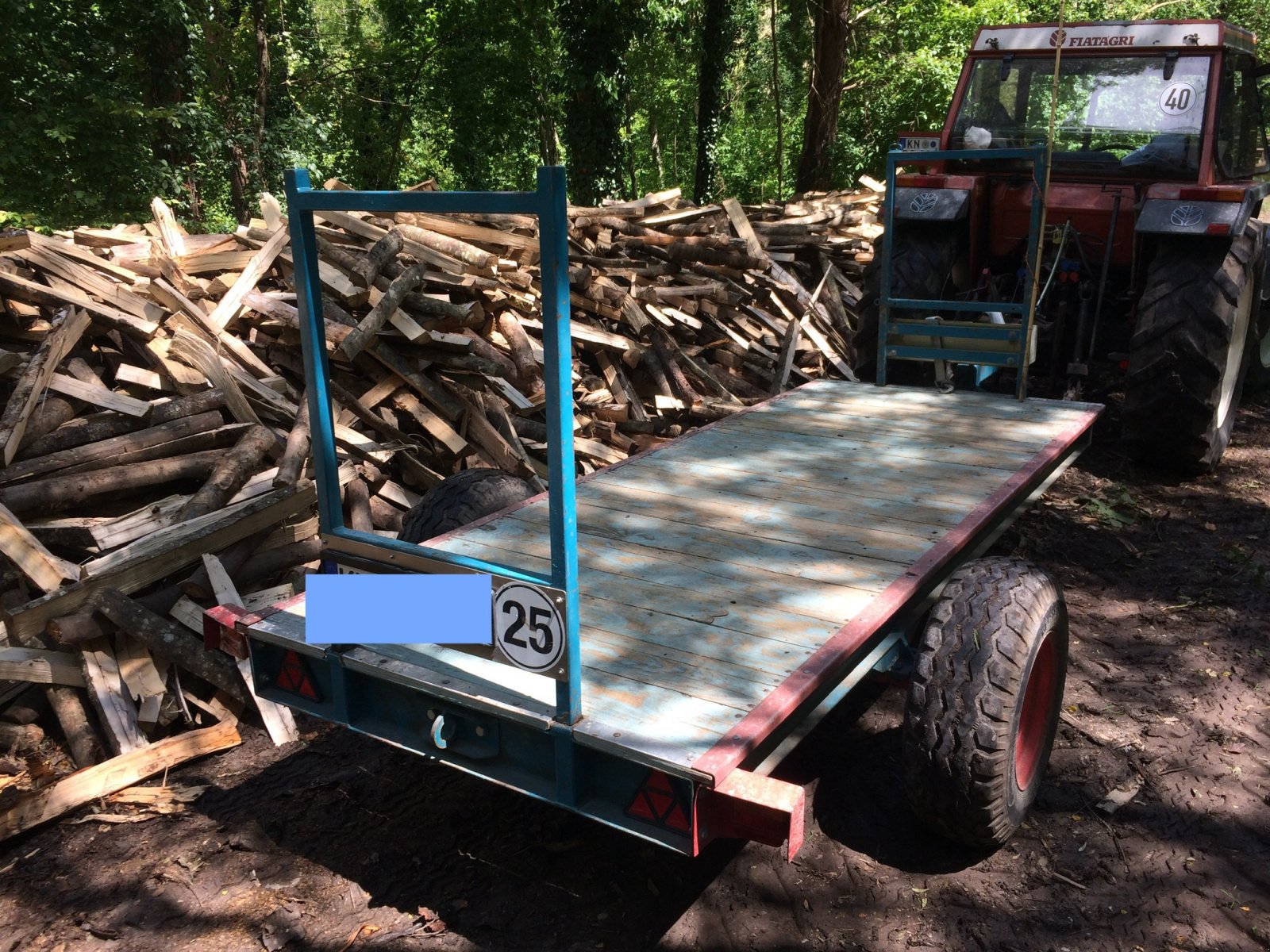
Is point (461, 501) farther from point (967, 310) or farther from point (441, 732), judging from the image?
point (967, 310)

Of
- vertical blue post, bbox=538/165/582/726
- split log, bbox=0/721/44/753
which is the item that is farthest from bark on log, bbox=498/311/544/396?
vertical blue post, bbox=538/165/582/726

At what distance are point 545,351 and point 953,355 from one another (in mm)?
4440

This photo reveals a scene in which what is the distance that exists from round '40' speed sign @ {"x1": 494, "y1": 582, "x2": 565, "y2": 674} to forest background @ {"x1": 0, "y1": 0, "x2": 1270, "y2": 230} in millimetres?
9933

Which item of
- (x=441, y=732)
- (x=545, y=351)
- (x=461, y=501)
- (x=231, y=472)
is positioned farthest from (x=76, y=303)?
(x=545, y=351)

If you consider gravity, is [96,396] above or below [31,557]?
above

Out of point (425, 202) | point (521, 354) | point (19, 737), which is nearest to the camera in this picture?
point (425, 202)

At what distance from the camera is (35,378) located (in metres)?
4.95

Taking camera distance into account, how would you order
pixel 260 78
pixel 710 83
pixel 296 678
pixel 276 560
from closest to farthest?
pixel 296 678 < pixel 276 560 < pixel 260 78 < pixel 710 83

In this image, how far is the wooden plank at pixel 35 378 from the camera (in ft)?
15.3

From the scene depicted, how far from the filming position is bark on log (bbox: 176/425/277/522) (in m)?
4.63

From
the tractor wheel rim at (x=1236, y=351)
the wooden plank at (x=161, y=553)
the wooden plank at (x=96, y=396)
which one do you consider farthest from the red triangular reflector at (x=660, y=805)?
the tractor wheel rim at (x=1236, y=351)

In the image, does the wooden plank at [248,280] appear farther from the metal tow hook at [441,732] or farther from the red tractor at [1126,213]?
the red tractor at [1126,213]

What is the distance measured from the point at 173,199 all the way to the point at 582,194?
645 centimetres

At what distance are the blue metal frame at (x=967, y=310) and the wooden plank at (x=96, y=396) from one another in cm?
437
